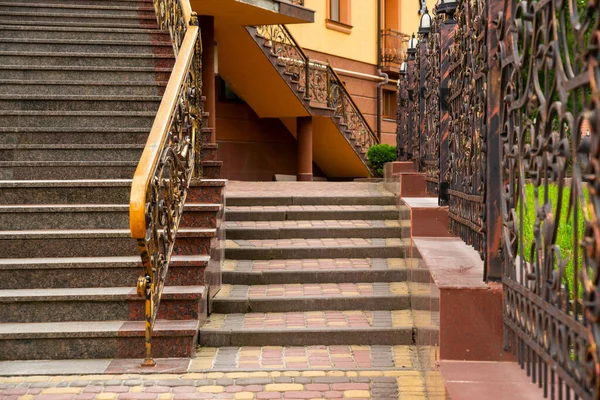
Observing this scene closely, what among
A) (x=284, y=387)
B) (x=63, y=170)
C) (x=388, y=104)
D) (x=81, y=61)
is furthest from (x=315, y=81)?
(x=284, y=387)

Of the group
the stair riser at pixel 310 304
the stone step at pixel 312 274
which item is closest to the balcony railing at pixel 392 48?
the stone step at pixel 312 274

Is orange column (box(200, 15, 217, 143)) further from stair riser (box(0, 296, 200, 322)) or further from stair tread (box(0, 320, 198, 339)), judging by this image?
stair tread (box(0, 320, 198, 339))

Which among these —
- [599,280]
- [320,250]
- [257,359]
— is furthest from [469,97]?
[320,250]

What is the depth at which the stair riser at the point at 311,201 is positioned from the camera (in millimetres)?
9016

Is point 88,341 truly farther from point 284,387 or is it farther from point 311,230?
point 311,230

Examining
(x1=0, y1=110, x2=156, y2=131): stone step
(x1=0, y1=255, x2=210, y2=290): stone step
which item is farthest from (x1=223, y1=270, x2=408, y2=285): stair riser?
(x1=0, y1=110, x2=156, y2=131): stone step

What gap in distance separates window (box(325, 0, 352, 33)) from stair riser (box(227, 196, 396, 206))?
480 inches

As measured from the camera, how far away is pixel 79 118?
815 centimetres

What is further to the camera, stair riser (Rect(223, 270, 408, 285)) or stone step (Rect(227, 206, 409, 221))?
stone step (Rect(227, 206, 409, 221))

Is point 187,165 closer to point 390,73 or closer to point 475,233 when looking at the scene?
point 475,233

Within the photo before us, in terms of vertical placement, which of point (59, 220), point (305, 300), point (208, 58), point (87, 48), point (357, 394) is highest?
point (208, 58)

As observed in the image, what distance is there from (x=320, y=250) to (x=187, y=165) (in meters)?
1.78

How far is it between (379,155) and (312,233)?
9.19 metres

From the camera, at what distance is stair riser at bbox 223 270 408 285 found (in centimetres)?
708
